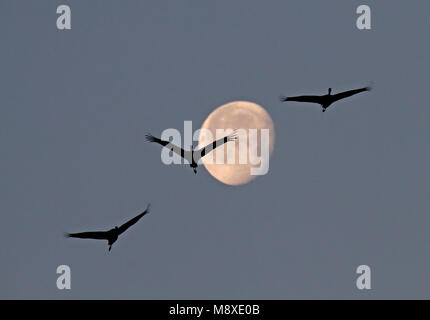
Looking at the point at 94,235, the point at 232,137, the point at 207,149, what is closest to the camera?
the point at 232,137

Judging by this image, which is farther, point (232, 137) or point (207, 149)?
point (207, 149)

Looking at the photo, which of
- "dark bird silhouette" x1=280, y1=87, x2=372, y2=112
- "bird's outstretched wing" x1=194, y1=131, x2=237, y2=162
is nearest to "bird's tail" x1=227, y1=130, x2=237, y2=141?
"bird's outstretched wing" x1=194, y1=131, x2=237, y2=162

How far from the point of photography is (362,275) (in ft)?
217

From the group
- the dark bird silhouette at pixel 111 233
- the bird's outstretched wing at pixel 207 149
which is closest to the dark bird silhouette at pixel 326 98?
the bird's outstretched wing at pixel 207 149

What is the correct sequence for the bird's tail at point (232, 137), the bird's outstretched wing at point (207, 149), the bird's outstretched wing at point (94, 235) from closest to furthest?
the bird's tail at point (232, 137)
the bird's outstretched wing at point (207, 149)
the bird's outstretched wing at point (94, 235)

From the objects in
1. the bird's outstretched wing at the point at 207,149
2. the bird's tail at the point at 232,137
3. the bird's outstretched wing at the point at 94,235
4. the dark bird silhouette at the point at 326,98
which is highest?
the dark bird silhouette at the point at 326,98

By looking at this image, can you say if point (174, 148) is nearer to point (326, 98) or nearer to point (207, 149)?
point (207, 149)

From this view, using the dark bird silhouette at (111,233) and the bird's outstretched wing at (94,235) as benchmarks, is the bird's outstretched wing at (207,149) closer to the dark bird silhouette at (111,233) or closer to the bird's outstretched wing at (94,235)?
the dark bird silhouette at (111,233)

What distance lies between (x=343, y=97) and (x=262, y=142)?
14.0 meters

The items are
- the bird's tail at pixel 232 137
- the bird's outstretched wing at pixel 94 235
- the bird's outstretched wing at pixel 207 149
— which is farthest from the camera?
the bird's outstretched wing at pixel 94 235

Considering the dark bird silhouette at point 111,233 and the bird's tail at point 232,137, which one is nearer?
the bird's tail at point 232,137

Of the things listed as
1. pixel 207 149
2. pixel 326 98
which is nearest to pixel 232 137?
pixel 207 149
